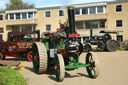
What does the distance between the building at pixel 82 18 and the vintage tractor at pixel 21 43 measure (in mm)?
15178

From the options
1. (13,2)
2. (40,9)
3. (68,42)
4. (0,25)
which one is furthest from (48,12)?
(68,42)

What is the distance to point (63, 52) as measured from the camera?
21.9ft

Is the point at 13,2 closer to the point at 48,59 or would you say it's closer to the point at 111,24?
the point at 111,24

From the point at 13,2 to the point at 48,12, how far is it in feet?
78.0

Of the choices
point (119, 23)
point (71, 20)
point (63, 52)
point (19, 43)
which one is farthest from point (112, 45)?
point (71, 20)

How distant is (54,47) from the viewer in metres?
7.40

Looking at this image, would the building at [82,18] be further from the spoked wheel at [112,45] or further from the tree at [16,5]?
the tree at [16,5]

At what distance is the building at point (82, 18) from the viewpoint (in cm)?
2947

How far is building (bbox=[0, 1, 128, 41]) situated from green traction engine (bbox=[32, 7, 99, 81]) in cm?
2052

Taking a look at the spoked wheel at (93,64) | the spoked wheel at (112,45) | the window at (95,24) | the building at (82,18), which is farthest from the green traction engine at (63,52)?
the window at (95,24)

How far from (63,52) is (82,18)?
24848 mm

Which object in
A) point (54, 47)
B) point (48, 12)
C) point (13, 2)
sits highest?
point (13, 2)

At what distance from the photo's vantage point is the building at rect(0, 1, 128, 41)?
29469 millimetres

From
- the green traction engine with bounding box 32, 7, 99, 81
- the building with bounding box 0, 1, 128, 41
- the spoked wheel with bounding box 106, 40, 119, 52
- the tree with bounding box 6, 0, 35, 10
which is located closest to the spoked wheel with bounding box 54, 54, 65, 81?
the green traction engine with bounding box 32, 7, 99, 81
